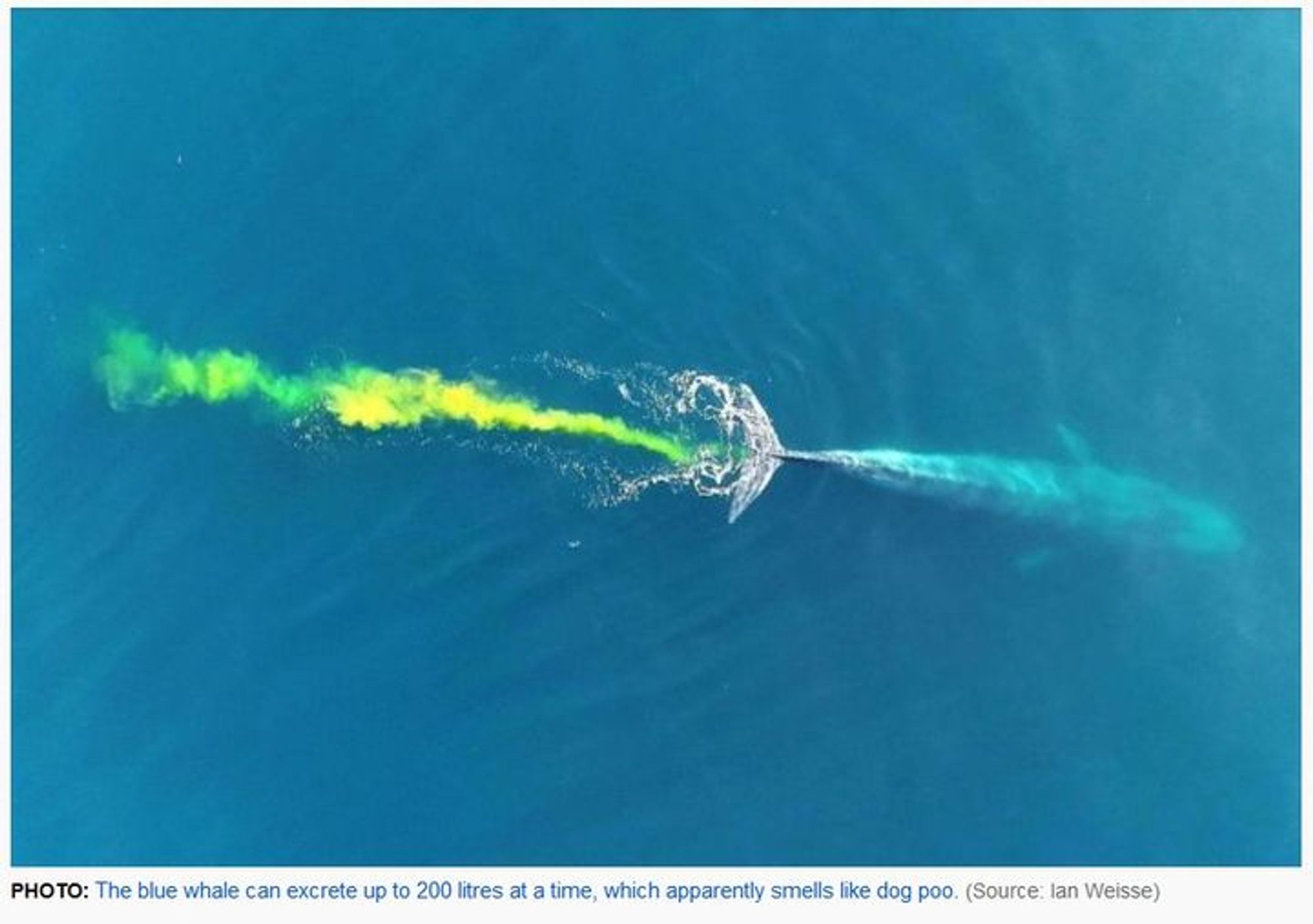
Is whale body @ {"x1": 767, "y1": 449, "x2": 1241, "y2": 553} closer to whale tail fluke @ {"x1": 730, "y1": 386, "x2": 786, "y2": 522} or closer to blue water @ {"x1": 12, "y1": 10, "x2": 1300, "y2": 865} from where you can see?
blue water @ {"x1": 12, "y1": 10, "x2": 1300, "y2": 865}

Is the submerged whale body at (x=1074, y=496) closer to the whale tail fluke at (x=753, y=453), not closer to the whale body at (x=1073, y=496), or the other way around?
the whale body at (x=1073, y=496)

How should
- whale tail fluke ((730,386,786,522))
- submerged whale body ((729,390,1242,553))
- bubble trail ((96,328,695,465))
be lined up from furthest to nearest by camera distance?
submerged whale body ((729,390,1242,553)), bubble trail ((96,328,695,465)), whale tail fluke ((730,386,786,522))

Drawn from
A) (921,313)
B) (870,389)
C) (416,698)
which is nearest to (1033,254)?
(921,313)

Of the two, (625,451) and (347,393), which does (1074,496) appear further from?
(347,393)

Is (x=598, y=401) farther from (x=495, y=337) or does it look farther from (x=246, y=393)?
(x=246, y=393)

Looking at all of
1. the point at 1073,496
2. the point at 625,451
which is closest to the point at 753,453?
the point at 625,451

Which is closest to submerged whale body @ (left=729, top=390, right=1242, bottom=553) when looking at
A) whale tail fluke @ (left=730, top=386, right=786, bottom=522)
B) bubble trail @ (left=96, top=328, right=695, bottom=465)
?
whale tail fluke @ (left=730, top=386, right=786, bottom=522)
